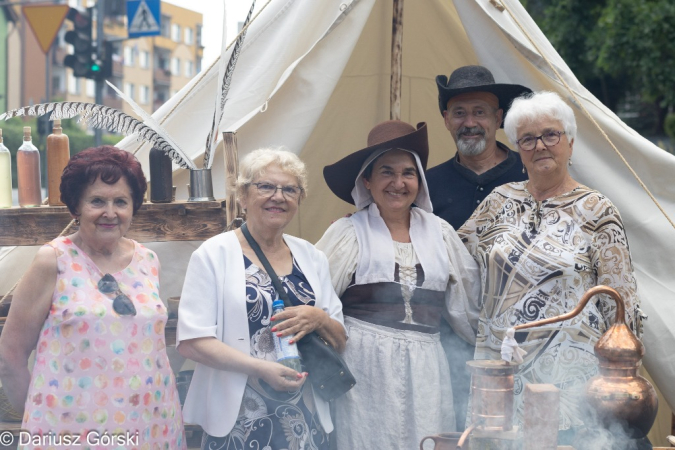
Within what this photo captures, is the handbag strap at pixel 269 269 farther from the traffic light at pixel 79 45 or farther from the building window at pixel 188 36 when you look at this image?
the building window at pixel 188 36

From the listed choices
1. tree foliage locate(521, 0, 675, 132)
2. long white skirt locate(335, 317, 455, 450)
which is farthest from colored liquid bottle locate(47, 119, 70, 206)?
tree foliage locate(521, 0, 675, 132)

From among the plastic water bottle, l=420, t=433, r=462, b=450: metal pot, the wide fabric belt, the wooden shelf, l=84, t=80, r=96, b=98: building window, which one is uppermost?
l=84, t=80, r=96, b=98: building window

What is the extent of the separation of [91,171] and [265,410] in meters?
0.92

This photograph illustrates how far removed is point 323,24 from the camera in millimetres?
3684

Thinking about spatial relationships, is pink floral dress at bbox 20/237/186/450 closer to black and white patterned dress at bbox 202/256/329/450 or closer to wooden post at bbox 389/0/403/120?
black and white patterned dress at bbox 202/256/329/450

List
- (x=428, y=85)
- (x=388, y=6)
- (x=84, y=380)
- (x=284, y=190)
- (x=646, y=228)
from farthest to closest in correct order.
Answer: (x=428, y=85) → (x=388, y=6) → (x=646, y=228) → (x=284, y=190) → (x=84, y=380)

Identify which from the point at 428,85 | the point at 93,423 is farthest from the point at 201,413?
the point at 428,85

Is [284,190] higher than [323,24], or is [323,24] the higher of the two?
[323,24]

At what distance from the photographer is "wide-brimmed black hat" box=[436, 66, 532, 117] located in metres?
3.24

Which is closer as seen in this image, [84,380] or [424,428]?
[84,380]

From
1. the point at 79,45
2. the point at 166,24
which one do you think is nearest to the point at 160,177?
the point at 79,45

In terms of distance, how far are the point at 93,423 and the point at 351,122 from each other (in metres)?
2.59

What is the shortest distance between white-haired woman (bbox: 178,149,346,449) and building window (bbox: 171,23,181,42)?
47615 mm

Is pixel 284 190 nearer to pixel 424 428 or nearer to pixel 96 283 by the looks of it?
pixel 96 283
